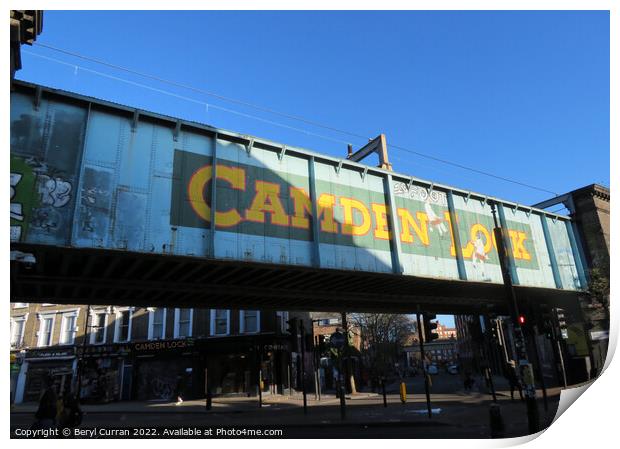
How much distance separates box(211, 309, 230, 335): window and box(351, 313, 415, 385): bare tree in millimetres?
15639

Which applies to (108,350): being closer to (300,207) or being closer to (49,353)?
(49,353)

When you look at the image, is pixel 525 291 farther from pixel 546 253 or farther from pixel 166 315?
pixel 166 315

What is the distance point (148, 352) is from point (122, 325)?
162 inches

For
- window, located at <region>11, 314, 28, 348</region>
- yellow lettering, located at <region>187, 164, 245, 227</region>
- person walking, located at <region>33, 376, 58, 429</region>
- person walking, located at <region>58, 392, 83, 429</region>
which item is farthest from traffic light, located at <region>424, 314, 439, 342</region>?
window, located at <region>11, 314, 28, 348</region>

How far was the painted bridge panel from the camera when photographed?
43.7 ft

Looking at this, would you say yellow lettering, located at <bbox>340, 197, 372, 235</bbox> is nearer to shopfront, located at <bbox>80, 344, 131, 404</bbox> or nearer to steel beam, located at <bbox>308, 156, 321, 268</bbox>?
steel beam, located at <bbox>308, 156, 321, 268</bbox>

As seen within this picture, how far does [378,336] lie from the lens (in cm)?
6116

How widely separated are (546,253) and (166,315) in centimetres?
3171

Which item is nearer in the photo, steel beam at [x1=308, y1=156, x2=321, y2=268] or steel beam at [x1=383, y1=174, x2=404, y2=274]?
steel beam at [x1=308, y1=156, x2=321, y2=268]

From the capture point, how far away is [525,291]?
26.7m

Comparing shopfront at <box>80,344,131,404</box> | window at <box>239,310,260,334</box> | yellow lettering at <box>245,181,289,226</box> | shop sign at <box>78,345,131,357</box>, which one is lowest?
shopfront at <box>80,344,131,404</box>

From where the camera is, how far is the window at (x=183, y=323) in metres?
40.3

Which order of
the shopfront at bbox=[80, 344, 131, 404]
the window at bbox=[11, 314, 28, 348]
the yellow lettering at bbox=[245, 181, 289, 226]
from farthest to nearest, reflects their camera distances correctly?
the window at bbox=[11, 314, 28, 348] < the shopfront at bbox=[80, 344, 131, 404] < the yellow lettering at bbox=[245, 181, 289, 226]

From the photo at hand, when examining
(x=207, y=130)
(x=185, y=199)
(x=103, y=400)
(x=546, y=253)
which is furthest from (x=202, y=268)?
(x=103, y=400)
